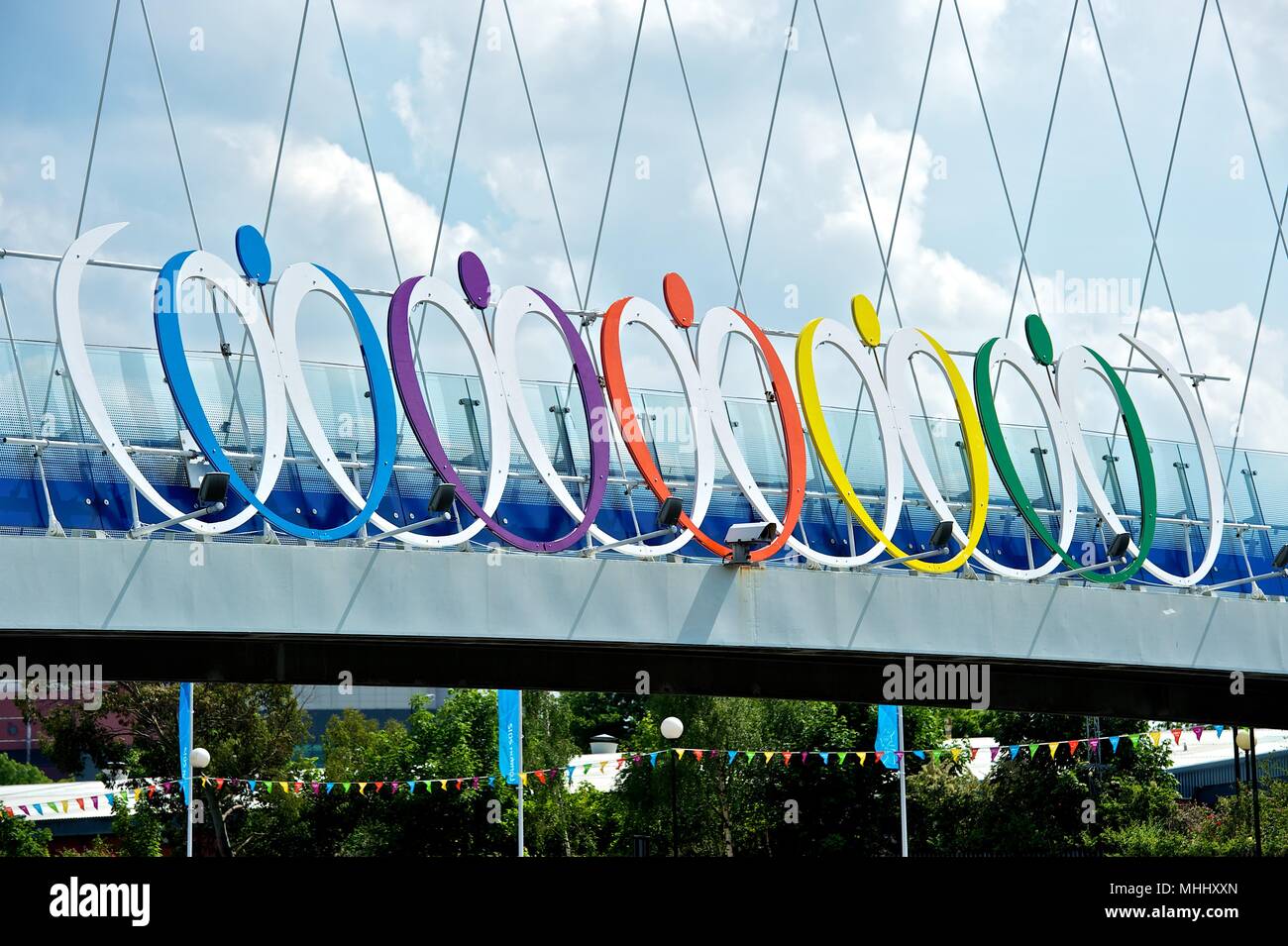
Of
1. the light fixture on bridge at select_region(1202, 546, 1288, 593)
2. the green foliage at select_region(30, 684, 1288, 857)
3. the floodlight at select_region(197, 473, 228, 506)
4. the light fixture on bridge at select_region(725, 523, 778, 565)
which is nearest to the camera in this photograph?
the floodlight at select_region(197, 473, 228, 506)

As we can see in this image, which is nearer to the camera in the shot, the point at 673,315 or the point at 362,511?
the point at 362,511

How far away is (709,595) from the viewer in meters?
23.0

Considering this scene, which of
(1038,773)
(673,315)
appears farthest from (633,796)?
(673,315)

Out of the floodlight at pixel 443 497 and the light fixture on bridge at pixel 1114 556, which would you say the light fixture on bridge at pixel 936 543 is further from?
the floodlight at pixel 443 497

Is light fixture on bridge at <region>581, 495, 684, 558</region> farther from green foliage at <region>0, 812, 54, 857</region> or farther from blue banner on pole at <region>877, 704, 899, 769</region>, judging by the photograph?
green foliage at <region>0, 812, 54, 857</region>

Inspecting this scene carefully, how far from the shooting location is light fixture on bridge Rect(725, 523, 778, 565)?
2298cm

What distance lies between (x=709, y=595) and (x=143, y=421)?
7441mm

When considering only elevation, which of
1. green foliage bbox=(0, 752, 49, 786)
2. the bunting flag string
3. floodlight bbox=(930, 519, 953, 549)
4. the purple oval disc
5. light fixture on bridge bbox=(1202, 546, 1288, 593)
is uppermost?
the purple oval disc

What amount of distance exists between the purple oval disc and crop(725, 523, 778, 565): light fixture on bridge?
438cm

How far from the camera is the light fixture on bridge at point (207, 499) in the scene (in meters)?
19.2

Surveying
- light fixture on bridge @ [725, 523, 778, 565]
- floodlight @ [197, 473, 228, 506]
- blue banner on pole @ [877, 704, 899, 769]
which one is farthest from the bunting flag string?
floodlight @ [197, 473, 228, 506]

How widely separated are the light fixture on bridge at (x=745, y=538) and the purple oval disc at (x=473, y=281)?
4.38 metres

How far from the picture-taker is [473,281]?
22.6m
